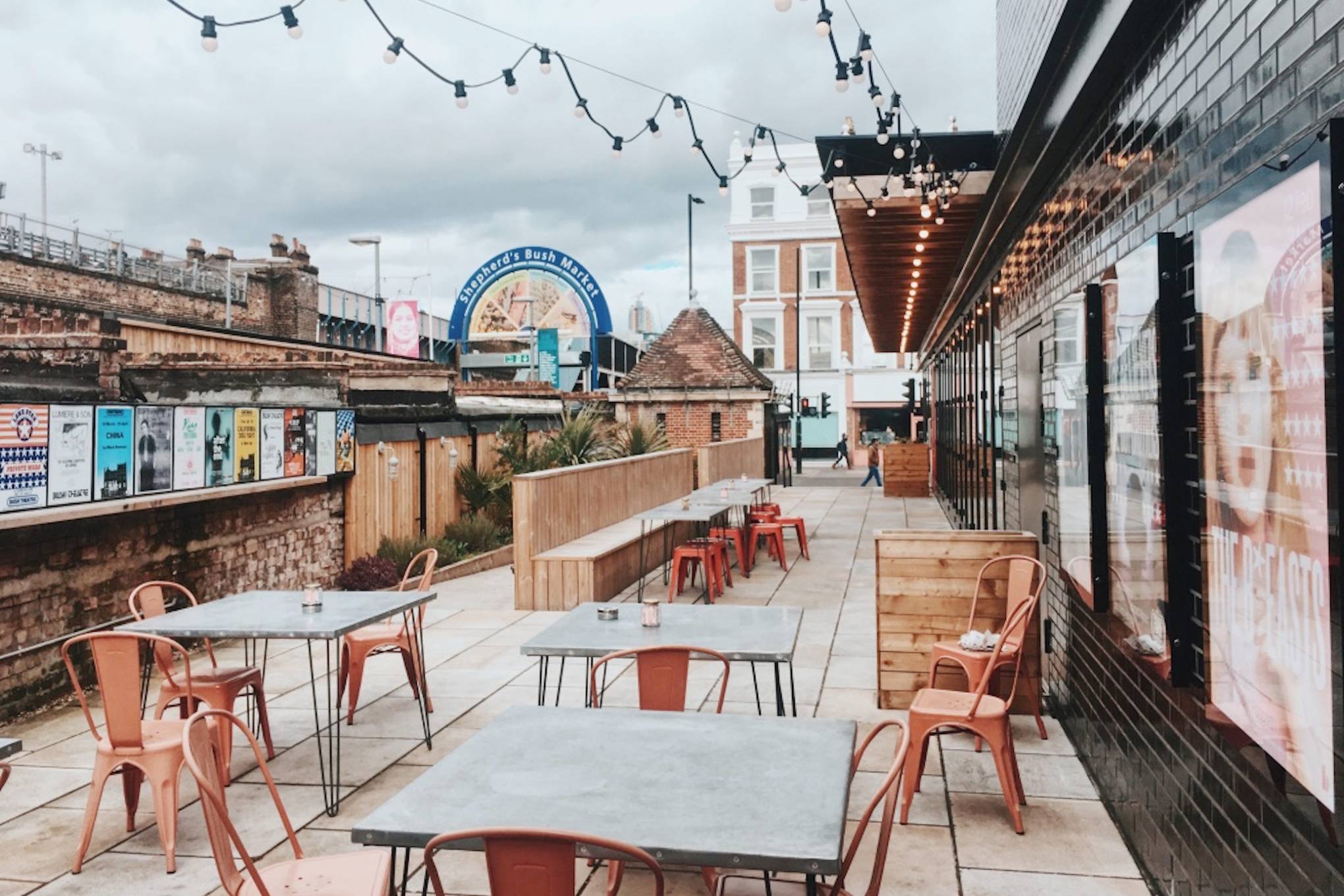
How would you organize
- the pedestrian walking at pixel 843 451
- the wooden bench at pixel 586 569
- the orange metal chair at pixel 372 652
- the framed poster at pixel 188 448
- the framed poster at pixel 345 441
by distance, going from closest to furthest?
the orange metal chair at pixel 372 652 < the framed poster at pixel 188 448 < the wooden bench at pixel 586 569 < the framed poster at pixel 345 441 < the pedestrian walking at pixel 843 451

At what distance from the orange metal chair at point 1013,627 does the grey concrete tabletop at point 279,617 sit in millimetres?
2878

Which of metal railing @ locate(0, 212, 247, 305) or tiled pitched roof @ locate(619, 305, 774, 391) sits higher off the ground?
metal railing @ locate(0, 212, 247, 305)

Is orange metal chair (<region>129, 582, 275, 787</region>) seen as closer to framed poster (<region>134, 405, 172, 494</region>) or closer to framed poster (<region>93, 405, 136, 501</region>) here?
framed poster (<region>93, 405, 136, 501</region>)

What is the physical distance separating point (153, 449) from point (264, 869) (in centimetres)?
512

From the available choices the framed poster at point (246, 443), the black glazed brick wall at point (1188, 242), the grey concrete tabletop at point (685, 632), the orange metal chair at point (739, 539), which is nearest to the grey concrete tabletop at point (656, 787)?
the grey concrete tabletop at point (685, 632)

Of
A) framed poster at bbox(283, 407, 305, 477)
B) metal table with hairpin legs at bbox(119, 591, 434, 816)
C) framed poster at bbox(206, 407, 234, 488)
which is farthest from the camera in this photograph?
framed poster at bbox(283, 407, 305, 477)

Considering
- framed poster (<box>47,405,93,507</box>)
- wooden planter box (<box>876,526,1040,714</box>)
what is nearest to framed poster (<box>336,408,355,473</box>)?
framed poster (<box>47,405,93,507</box>)

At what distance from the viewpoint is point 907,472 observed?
70.8 ft

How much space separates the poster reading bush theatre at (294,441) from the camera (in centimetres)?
934

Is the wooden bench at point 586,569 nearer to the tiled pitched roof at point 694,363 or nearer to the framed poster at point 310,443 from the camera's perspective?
the framed poster at point 310,443

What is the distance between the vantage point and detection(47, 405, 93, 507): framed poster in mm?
6234

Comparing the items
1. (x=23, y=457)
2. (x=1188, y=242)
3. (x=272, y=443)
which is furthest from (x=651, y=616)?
(x=272, y=443)

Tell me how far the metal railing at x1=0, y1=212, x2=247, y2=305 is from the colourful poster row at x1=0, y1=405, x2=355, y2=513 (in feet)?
51.6

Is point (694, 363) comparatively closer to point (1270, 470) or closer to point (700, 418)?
point (700, 418)
